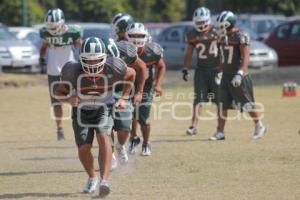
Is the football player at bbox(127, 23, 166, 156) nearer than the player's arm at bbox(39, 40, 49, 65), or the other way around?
the football player at bbox(127, 23, 166, 156)

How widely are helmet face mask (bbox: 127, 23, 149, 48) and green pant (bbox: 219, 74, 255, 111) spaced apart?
2.33 metres

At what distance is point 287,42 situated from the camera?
2797 cm

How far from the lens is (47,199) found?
8898 millimetres

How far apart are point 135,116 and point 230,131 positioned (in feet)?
9.61

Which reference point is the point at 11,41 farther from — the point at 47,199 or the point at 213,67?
the point at 47,199

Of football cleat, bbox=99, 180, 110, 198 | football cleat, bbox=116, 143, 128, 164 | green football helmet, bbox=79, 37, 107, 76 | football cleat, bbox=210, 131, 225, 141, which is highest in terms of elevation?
green football helmet, bbox=79, 37, 107, 76

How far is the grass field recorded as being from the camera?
922 centimetres

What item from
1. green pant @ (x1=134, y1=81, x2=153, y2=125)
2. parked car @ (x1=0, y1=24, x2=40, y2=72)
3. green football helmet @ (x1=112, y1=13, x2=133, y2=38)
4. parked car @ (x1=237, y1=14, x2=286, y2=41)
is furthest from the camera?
parked car @ (x1=237, y1=14, x2=286, y2=41)

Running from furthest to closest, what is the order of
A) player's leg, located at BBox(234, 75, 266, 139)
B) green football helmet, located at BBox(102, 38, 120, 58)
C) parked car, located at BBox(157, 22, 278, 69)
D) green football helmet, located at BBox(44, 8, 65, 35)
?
1. parked car, located at BBox(157, 22, 278, 69)
2. green football helmet, located at BBox(44, 8, 65, 35)
3. player's leg, located at BBox(234, 75, 266, 139)
4. green football helmet, located at BBox(102, 38, 120, 58)

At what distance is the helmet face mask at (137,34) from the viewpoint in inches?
444

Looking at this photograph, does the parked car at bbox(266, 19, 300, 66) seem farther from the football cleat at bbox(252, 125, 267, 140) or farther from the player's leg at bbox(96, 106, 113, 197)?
the player's leg at bbox(96, 106, 113, 197)

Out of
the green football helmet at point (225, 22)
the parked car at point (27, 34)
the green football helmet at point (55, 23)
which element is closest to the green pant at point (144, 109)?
the green football helmet at point (225, 22)

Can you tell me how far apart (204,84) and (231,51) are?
0.96 m

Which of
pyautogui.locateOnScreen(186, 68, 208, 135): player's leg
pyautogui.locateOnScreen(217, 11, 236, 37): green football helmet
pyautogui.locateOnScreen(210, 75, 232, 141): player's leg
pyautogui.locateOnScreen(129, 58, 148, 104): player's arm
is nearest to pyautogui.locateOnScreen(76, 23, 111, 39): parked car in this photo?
pyautogui.locateOnScreen(186, 68, 208, 135): player's leg
